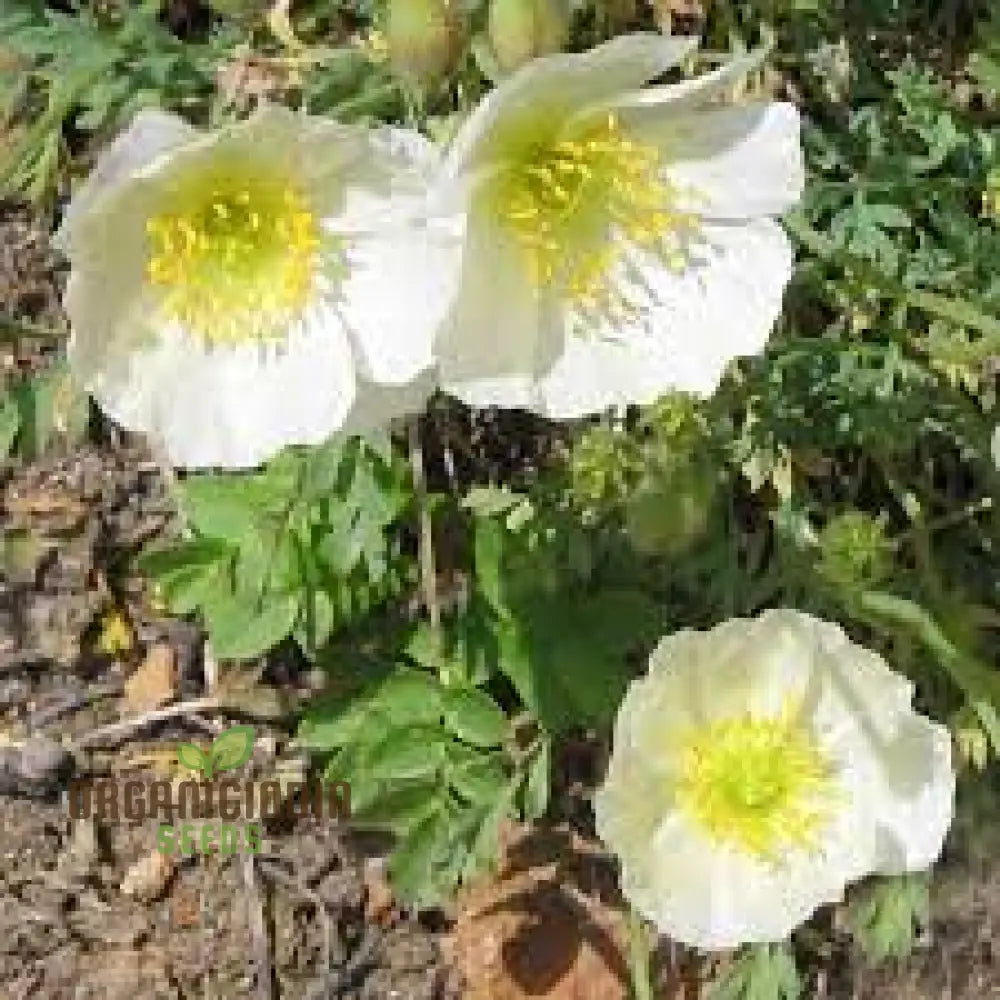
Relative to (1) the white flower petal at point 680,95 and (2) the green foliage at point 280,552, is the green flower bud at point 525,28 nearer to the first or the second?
(1) the white flower petal at point 680,95

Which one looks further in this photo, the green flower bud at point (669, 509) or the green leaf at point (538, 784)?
the green leaf at point (538, 784)

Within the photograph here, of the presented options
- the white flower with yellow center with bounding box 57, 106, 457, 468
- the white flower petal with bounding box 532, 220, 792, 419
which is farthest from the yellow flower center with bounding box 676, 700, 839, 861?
the white flower with yellow center with bounding box 57, 106, 457, 468

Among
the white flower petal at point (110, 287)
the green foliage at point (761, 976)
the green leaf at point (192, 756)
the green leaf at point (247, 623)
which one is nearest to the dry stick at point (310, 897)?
the green leaf at point (192, 756)

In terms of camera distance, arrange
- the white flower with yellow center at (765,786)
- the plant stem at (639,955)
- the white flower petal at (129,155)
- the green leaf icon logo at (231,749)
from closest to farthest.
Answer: the white flower petal at (129,155), the white flower with yellow center at (765,786), the plant stem at (639,955), the green leaf icon logo at (231,749)

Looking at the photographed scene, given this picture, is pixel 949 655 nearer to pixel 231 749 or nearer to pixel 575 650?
pixel 575 650

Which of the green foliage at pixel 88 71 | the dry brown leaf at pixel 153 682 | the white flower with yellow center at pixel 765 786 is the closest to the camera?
the white flower with yellow center at pixel 765 786

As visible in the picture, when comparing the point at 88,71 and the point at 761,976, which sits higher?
the point at 88,71

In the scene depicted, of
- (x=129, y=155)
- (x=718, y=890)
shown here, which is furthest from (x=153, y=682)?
(x=129, y=155)
